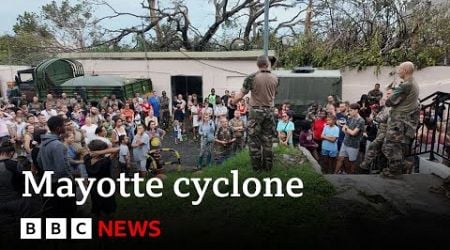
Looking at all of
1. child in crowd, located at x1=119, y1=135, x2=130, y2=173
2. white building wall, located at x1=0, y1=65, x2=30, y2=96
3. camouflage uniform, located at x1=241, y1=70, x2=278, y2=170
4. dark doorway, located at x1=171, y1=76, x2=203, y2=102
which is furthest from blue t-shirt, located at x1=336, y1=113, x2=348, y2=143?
white building wall, located at x1=0, y1=65, x2=30, y2=96

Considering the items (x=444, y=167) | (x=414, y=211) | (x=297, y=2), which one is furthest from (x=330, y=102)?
(x=297, y=2)

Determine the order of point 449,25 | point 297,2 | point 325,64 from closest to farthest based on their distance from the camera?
point 449,25 < point 325,64 < point 297,2

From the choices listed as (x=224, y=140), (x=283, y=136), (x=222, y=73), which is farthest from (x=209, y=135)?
(x=222, y=73)

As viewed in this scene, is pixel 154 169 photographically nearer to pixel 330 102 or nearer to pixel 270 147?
pixel 270 147

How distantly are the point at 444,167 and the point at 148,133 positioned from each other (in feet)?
19.3

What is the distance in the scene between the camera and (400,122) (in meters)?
6.08

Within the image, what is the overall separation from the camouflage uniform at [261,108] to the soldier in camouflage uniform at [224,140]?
12.5 ft

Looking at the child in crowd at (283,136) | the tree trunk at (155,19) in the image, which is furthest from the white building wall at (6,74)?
the child in crowd at (283,136)

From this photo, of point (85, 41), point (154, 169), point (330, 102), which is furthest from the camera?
point (85, 41)

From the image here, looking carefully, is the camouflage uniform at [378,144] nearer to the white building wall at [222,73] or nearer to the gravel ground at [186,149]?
the gravel ground at [186,149]

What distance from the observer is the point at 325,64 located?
15.8 m

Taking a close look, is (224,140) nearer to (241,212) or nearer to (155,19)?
(241,212)

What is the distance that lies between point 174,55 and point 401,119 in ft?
40.5

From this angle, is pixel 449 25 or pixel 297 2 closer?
pixel 449 25
